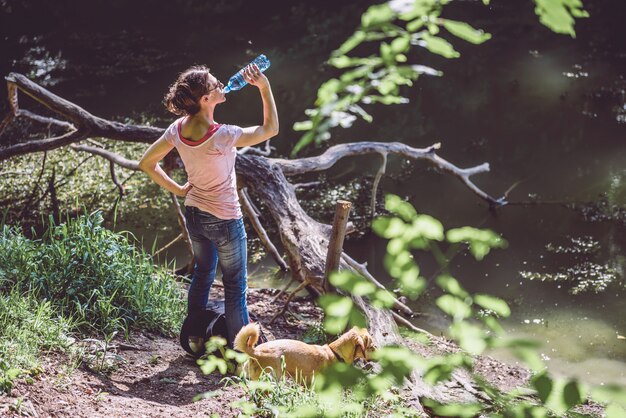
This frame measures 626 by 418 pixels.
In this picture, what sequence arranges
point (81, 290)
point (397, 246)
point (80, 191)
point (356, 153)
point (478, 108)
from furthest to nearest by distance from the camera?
1. point (478, 108)
2. point (80, 191)
3. point (356, 153)
4. point (81, 290)
5. point (397, 246)

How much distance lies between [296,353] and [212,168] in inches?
43.3

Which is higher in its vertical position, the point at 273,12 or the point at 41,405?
the point at 273,12

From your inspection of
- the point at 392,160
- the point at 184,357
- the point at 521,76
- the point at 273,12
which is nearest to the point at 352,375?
the point at 184,357

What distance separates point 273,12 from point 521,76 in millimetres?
5903

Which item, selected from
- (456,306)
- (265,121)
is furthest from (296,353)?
(456,306)

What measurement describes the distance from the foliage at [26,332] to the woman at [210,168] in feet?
2.69

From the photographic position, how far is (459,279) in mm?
6789

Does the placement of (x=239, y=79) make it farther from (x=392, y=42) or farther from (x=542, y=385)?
(x=542, y=385)

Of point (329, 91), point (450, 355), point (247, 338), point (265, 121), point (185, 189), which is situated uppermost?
point (329, 91)

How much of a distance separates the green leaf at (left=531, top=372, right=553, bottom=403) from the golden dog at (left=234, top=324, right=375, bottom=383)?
2.30m

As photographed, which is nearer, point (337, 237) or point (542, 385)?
point (542, 385)

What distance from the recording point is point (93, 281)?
477cm

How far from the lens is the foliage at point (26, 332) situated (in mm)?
3554

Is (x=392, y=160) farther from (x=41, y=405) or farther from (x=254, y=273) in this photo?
(x=41, y=405)
